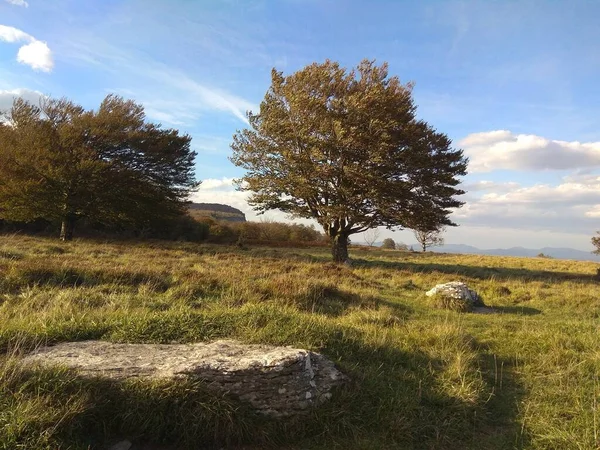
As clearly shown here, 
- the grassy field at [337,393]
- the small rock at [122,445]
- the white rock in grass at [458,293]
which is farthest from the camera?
the white rock in grass at [458,293]

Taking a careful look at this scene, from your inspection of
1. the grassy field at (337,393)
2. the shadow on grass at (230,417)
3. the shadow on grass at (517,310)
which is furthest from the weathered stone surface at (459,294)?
the shadow on grass at (230,417)

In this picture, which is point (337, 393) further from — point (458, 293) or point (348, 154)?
point (348, 154)

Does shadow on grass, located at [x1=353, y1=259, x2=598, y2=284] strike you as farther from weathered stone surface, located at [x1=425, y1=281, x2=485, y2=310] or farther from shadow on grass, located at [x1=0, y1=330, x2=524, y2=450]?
shadow on grass, located at [x1=0, y1=330, x2=524, y2=450]

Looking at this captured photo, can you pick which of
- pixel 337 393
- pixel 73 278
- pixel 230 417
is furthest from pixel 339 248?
pixel 230 417

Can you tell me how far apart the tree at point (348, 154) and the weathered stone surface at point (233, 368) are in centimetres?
1649

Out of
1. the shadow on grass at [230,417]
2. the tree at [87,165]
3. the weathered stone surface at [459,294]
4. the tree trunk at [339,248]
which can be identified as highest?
the tree at [87,165]

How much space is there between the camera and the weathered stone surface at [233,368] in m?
3.96

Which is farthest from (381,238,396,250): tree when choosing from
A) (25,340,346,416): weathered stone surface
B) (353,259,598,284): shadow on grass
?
(25,340,346,416): weathered stone surface

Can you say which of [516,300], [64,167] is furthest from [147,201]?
[516,300]

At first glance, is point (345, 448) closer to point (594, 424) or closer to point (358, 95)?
point (594, 424)

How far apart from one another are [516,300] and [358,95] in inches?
482

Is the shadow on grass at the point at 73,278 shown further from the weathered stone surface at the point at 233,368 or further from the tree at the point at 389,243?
the tree at the point at 389,243

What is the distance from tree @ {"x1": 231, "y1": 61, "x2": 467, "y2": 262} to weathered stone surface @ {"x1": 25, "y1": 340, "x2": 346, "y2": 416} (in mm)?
16494

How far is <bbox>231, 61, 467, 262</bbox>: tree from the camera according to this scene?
67.2ft
